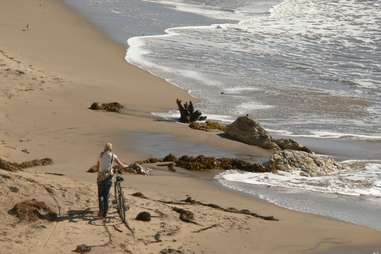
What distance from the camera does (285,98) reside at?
69.1 feet

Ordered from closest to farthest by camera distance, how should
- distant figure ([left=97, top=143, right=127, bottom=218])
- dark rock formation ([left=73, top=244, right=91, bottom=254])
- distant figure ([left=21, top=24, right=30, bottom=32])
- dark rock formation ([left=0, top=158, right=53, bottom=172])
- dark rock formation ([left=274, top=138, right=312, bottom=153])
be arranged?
dark rock formation ([left=73, top=244, right=91, bottom=254]) < distant figure ([left=97, top=143, right=127, bottom=218]) < dark rock formation ([left=0, top=158, right=53, bottom=172]) < dark rock formation ([left=274, top=138, right=312, bottom=153]) < distant figure ([left=21, top=24, right=30, bottom=32])

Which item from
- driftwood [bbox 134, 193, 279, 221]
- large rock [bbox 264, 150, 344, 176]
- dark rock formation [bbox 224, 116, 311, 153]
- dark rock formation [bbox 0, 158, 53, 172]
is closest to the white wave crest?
large rock [bbox 264, 150, 344, 176]

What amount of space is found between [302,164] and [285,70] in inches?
415

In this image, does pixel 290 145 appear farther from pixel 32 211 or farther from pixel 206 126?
pixel 32 211

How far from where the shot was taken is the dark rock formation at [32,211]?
10.4m

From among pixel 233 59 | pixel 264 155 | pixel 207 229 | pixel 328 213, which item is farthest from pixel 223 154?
pixel 233 59

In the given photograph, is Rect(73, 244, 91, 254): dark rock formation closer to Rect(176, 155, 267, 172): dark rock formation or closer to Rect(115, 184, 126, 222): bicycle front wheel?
Rect(115, 184, 126, 222): bicycle front wheel

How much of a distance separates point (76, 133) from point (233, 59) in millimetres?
10982

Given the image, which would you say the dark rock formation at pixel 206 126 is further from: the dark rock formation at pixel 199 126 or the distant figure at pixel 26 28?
the distant figure at pixel 26 28

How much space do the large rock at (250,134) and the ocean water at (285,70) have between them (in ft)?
4.09

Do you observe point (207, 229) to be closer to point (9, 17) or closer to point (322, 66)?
point (322, 66)

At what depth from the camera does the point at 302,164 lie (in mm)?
14711

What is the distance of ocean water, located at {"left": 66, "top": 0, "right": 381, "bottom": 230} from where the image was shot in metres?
13.9

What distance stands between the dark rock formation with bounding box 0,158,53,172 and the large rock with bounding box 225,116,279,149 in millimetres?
4312
